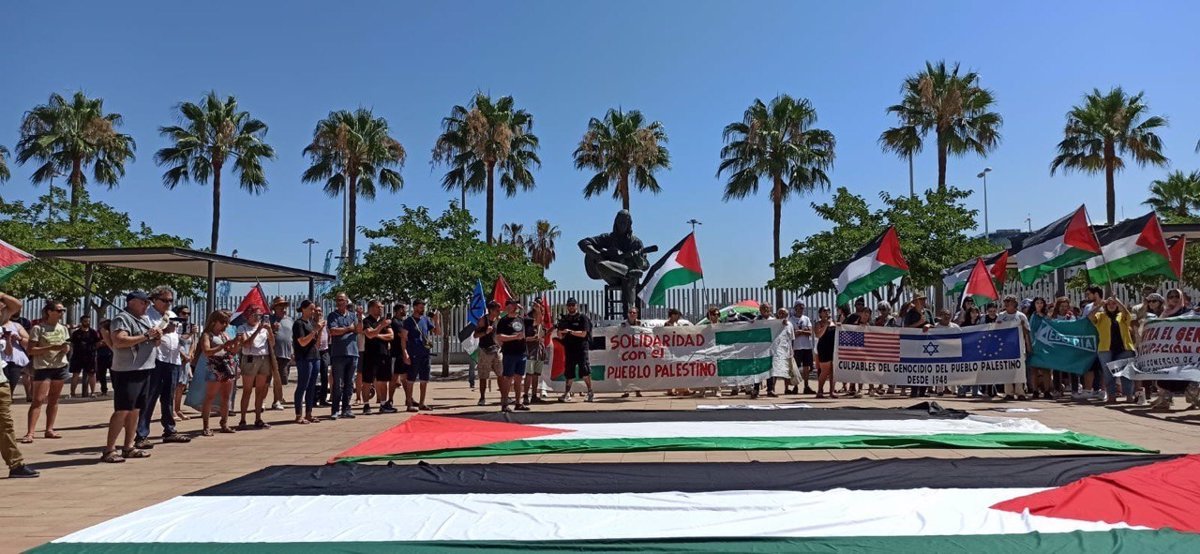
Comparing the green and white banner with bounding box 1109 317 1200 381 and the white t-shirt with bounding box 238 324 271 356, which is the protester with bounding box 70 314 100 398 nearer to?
the white t-shirt with bounding box 238 324 271 356

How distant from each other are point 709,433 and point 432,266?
15752 millimetres

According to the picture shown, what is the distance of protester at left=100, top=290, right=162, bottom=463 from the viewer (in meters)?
7.54

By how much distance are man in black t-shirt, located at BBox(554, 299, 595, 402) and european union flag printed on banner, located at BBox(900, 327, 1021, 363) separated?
5.51 meters

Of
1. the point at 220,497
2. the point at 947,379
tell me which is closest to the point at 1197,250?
the point at 947,379

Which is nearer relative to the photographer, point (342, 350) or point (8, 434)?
point (8, 434)

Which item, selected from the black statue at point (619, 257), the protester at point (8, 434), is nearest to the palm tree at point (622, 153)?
the black statue at point (619, 257)

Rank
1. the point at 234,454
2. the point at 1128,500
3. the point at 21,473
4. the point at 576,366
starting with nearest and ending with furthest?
the point at 1128,500
the point at 21,473
the point at 234,454
the point at 576,366

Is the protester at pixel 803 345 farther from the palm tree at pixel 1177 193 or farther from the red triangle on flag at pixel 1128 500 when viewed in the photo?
the palm tree at pixel 1177 193

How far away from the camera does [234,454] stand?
8289mm

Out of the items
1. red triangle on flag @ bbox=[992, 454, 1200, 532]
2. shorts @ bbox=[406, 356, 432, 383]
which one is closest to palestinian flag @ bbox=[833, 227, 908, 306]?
shorts @ bbox=[406, 356, 432, 383]

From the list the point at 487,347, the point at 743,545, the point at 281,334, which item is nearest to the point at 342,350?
the point at 281,334

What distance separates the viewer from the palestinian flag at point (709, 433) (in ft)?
25.2

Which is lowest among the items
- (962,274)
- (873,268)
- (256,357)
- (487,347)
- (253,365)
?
(253,365)

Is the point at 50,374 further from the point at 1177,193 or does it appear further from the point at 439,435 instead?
the point at 1177,193
